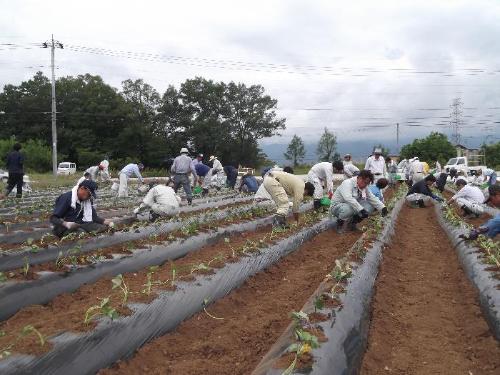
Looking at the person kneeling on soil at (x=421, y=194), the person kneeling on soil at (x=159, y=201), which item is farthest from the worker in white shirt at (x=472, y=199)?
the person kneeling on soil at (x=159, y=201)

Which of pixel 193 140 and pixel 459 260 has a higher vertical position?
pixel 193 140

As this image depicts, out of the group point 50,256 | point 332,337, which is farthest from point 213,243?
point 332,337

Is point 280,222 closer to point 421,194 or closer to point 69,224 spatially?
point 69,224

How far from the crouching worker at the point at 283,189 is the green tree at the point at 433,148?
42015mm

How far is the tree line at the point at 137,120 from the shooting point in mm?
47094

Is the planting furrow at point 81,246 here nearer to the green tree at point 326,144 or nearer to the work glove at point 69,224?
the work glove at point 69,224

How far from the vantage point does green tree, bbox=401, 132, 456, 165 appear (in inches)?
1876

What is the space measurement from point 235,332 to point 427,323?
5.51 ft

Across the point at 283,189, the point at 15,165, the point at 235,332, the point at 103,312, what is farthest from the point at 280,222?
the point at 15,165

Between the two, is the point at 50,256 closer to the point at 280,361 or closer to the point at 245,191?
the point at 280,361

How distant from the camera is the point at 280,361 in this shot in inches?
104

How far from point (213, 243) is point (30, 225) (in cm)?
373

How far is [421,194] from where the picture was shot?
13.4m

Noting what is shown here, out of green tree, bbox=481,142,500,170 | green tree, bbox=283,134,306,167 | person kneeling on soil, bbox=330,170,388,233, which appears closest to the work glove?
person kneeling on soil, bbox=330,170,388,233
